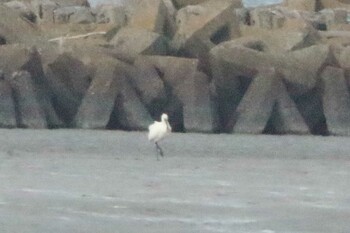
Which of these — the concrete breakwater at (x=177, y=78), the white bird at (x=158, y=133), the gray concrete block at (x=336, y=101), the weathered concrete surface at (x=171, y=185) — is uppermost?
the weathered concrete surface at (x=171, y=185)

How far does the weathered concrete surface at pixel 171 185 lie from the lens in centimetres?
1172

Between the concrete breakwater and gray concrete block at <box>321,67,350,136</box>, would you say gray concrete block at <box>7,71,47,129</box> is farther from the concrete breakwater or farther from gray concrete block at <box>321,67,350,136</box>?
gray concrete block at <box>321,67,350,136</box>

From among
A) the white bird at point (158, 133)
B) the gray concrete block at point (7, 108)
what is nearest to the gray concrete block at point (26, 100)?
the gray concrete block at point (7, 108)

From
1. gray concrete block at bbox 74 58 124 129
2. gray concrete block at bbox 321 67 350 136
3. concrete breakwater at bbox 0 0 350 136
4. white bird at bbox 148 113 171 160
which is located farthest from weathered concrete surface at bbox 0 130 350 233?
Result: gray concrete block at bbox 321 67 350 136

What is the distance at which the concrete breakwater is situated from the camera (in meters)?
23.4

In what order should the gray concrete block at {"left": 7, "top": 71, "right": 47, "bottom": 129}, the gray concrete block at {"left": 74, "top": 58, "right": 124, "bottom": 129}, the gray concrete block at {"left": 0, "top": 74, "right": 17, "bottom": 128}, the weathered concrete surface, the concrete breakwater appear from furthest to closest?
the concrete breakwater, the gray concrete block at {"left": 74, "top": 58, "right": 124, "bottom": 129}, the gray concrete block at {"left": 7, "top": 71, "right": 47, "bottom": 129}, the gray concrete block at {"left": 0, "top": 74, "right": 17, "bottom": 128}, the weathered concrete surface

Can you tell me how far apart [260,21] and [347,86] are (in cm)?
668

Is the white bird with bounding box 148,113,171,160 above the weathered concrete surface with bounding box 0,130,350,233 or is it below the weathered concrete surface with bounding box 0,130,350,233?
below

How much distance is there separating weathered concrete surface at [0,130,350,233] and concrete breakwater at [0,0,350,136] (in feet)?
4.77

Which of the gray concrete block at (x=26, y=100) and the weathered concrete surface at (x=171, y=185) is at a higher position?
the weathered concrete surface at (x=171, y=185)

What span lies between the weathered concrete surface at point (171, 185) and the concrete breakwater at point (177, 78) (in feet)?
4.77

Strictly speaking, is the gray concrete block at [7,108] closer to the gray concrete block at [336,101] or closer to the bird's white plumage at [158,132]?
the bird's white plumage at [158,132]

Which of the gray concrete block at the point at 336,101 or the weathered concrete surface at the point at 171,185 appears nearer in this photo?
the weathered concrete surface at the point at 171,185

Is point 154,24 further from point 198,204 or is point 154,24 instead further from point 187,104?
point 198,204
